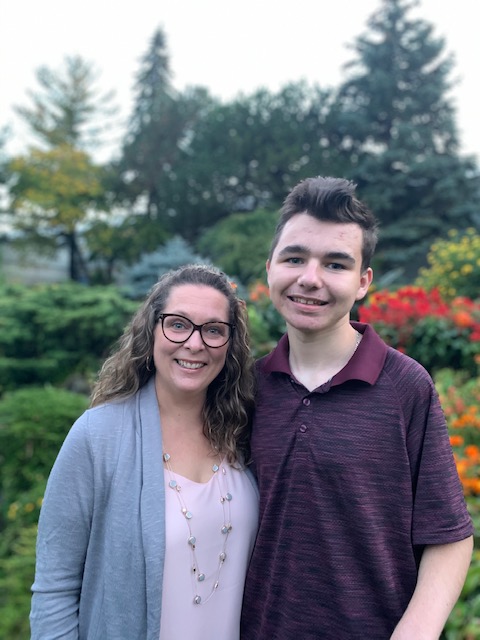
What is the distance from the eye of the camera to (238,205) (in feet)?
61.7

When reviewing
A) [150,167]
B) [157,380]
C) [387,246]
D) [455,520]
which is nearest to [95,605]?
[157,380]

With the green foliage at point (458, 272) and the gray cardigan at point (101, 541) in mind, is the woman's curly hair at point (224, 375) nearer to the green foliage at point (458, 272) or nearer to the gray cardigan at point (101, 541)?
the gray cardigan at point (101, 541)

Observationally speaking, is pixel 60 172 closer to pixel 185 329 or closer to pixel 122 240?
pixel 122 240

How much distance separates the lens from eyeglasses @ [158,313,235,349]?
1.58 m

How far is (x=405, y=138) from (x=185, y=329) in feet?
54.8

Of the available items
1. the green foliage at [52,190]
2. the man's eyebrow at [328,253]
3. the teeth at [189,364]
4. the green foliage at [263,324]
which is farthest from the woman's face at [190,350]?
the green foliage at [52,190]

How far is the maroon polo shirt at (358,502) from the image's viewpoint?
51.4 inches

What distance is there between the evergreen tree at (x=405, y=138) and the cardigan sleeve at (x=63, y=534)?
48.6 ft

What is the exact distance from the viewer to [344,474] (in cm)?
134

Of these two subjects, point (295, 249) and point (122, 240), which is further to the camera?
point (122, 240)

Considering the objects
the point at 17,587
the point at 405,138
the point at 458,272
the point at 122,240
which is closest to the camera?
the point at 17,587

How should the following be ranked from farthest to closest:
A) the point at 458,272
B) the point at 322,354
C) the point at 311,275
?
the point at 458,272 < the point at 322,354 < the point at 311,275

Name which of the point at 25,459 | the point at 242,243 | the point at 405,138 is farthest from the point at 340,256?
the point at 405,138

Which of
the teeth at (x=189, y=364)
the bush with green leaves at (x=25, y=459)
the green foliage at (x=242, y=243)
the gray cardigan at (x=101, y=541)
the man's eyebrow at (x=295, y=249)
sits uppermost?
the green foliage at (x=242, y=243)
